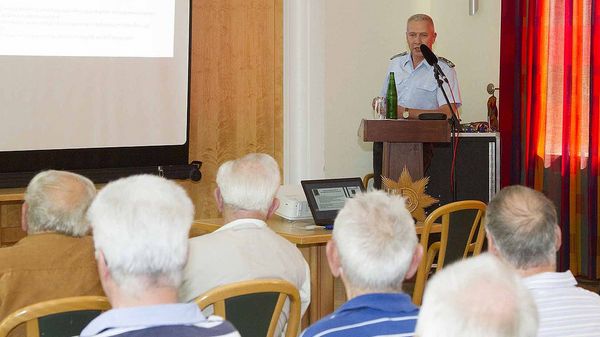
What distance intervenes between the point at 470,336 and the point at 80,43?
4464 millimetres

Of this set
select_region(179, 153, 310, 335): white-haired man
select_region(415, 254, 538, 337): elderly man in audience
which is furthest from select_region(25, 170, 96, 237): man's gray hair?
select_region(415, 254, 538, 337): elderly man in audience

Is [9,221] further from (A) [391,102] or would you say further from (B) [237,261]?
(B) [237,261]

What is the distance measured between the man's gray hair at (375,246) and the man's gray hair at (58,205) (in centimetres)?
106

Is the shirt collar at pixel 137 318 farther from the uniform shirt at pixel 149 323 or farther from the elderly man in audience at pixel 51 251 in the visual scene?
the elderly man in audience at pixel 51 251

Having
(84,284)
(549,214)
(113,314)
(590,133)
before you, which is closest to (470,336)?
(113,314)

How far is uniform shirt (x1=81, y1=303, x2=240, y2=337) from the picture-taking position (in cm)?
154

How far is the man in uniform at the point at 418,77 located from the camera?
18.7ft

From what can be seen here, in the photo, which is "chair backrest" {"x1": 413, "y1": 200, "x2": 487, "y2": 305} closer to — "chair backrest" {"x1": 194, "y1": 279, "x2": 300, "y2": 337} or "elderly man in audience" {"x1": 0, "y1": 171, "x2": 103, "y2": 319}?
"chair backrest" {"x1": 194, "y1": 279, "x2": 300, "y2": 337}

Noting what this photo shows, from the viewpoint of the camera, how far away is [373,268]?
1803mm

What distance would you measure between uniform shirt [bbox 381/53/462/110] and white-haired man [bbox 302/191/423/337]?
12.7ft

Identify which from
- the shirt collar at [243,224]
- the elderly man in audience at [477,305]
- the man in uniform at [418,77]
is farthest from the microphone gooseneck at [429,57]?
the elderly man in audience at [477,305]

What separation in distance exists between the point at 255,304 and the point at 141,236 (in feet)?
2.51

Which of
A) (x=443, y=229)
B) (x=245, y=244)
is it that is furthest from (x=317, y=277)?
(x=245, y=244)

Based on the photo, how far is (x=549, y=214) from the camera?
223 cm
